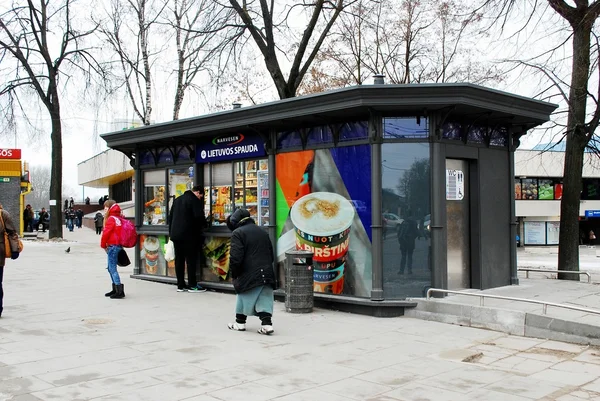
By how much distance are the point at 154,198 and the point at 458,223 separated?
23.2 ft

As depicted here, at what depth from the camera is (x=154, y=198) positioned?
1424cm

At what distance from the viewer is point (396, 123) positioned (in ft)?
32.0

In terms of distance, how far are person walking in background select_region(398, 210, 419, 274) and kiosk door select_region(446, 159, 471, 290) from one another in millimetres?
906

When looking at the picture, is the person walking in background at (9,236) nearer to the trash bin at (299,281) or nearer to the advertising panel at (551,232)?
the trash bin at (299,281)

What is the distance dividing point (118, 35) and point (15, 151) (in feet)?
33.8

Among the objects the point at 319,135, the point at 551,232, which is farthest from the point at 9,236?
the point at 551,232

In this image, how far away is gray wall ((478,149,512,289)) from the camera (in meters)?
10.7

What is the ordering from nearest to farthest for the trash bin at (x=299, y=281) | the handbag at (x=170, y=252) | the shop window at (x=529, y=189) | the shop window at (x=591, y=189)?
the trash bin at (x=299, y=281) < the handbag at (x=170, y=252) < the shop window at (x=529, y=189) < the shop window at (x=591, y=189)

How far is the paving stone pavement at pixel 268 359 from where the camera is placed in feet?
18.9

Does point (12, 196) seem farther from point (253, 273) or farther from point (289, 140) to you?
point (253, 273)

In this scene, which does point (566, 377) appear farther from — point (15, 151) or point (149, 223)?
point (15, 151)

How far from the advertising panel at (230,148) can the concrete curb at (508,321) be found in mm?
4213

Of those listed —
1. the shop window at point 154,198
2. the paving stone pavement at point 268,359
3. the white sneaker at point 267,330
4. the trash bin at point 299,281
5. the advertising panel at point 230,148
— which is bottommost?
the paving stone pavement at point 268,359

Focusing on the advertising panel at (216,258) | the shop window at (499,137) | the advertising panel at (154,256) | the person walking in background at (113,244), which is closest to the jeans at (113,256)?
the person walking in background at (113,244)
